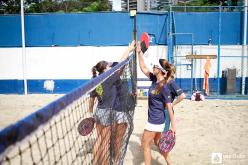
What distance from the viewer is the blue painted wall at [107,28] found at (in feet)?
49.9

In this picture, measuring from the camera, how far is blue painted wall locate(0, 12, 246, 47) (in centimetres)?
1520

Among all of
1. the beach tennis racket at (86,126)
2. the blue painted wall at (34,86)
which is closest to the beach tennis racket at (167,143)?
the beach tennis racket at (86,126)

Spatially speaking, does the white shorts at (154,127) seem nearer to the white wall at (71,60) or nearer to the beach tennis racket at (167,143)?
the beach tennis racket at (167,143)

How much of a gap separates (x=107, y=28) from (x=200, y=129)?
26.7 ft

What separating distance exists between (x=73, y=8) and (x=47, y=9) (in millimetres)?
5496

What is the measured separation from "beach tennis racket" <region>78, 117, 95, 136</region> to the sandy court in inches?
61.4

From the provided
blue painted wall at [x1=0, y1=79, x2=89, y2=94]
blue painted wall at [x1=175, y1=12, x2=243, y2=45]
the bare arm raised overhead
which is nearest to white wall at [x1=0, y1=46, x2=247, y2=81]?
blue painted wall at [x1=0, y1=79, x2=89, y2=94]

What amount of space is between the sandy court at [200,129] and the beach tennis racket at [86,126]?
156 cm

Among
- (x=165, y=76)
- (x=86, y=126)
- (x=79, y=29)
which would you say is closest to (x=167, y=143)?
(x=165, y=76)

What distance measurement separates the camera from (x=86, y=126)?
16.7 ft

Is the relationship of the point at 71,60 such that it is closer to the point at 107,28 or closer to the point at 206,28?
the point at 107,28

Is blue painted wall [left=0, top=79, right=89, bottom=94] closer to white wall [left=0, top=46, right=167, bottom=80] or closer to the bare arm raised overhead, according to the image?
white wall [left=0, top=46, right=167, bottom=80]

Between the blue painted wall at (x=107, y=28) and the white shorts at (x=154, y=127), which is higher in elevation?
the blue painted wall at (x=107, y=28)

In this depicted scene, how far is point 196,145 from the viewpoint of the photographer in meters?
7.38
